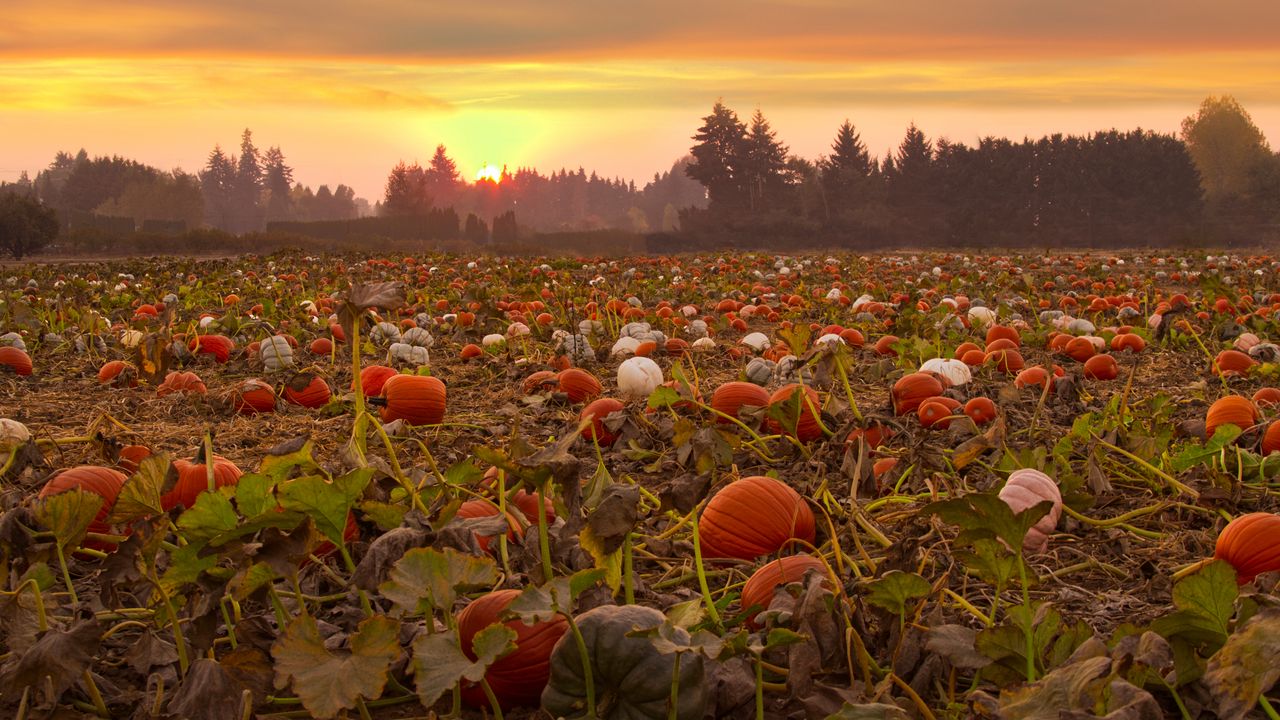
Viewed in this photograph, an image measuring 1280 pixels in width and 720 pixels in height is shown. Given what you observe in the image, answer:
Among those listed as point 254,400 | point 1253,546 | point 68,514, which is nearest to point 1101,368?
point 1253,546

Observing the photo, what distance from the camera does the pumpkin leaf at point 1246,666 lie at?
1.53 meters

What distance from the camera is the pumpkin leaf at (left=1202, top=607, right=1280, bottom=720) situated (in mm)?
1534

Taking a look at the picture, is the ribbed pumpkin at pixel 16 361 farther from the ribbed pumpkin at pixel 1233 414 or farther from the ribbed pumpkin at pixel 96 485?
the ribbed pumpkin at pixel 1233 414

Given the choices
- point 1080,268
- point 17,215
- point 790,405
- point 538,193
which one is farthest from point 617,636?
point 538,193

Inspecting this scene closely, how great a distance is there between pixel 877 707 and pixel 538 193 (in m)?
176

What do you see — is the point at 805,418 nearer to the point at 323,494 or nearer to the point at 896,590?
the point at 896,590

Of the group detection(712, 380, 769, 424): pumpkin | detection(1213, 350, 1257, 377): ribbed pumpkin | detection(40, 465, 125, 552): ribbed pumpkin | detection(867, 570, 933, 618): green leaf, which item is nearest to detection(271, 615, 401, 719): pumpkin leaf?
detection(867, 570, 933, 618): green leaf

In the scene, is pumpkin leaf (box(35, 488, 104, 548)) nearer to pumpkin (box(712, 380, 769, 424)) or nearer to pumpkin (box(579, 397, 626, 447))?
pumpkin (box(579, 397, 626, 447))

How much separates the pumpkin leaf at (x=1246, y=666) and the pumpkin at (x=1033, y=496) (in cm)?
98

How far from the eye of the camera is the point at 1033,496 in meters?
2.66

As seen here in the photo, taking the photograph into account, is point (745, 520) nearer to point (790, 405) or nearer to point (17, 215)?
point (790, 405)

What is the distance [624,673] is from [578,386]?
3.24 meters

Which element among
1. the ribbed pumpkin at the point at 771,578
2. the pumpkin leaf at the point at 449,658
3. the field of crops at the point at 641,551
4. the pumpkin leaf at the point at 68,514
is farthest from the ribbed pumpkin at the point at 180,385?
the pumpkin leaf at the point at 449,658

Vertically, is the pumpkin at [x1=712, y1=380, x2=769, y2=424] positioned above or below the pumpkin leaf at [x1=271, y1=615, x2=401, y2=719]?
above
